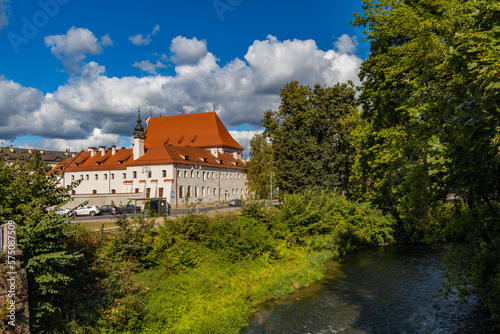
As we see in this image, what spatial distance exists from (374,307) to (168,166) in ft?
168

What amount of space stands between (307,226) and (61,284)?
727 inches

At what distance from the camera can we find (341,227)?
29.5 meters

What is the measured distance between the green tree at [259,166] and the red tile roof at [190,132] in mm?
21694

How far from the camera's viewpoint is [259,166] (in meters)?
64.6

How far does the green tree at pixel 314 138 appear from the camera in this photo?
121 feet

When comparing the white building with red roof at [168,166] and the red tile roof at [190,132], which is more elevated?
the red tile roof at [190,132]

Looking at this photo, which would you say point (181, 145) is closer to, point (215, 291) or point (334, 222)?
point (334, 222)

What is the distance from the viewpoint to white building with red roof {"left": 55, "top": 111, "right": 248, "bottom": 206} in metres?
62.5

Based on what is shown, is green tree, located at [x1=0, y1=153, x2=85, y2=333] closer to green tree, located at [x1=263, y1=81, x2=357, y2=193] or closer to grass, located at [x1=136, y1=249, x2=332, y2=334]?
grass, located at [x1=136, y1=249, x2=332, y2=334]

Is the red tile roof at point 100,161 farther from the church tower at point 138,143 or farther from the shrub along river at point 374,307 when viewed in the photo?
the shrub along river at point 374,307

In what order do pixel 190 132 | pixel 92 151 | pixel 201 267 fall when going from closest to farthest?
pixel 201 267 → pixel 92 151 → pixel 190 132

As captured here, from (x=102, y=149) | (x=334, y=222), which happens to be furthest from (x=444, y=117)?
(x=102, y=149)

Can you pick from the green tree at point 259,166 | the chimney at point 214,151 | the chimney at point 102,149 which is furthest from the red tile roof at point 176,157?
the chimney at point 102,149

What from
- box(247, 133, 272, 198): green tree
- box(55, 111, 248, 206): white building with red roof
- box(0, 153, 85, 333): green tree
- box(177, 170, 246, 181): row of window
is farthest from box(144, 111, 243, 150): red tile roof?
box(0, 153, 85, 333): green tree
